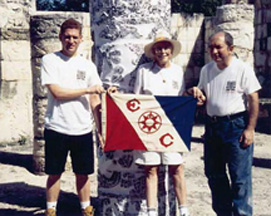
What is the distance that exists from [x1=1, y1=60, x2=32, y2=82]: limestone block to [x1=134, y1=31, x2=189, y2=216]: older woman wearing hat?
→ 19.2 feet

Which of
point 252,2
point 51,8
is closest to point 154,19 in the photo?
point 252,2

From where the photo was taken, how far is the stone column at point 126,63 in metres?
4.51

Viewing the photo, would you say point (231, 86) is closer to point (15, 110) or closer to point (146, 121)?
point (146, 121)

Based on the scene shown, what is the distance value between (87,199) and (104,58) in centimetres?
136

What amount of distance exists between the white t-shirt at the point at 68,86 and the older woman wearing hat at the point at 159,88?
461 millimetres

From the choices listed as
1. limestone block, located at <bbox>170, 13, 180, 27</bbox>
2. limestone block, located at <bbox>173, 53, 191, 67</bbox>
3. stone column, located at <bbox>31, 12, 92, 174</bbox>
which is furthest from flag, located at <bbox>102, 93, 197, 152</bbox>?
limestone block, located at <bbox>170, 13, 180, 27</bbox>

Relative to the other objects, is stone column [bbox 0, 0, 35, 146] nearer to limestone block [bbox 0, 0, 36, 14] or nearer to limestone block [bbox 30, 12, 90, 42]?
limestone block [bbox 0, 0, 36, 14]

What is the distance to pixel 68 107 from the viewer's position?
4156 millimetres

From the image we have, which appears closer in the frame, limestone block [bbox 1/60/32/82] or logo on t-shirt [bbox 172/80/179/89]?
logo on t-shirt [bbox 172/80/179/89]

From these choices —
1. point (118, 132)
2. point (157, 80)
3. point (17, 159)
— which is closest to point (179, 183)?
point (118, 132)

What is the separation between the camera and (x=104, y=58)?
15.2ft

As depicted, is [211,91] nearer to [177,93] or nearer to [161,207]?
[177,93]

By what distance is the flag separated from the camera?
4.30 m

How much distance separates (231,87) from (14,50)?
6.43 metres
